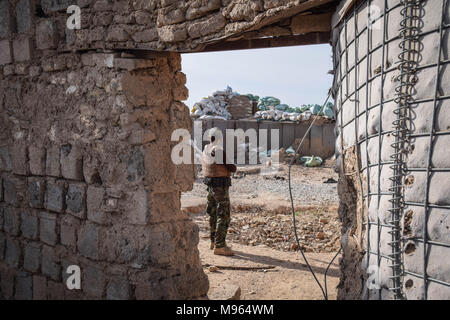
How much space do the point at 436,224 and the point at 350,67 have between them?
0.96 m

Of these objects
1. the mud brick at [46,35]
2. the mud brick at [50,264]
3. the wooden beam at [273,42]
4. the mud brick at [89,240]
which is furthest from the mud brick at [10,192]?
the wooden beam at [273,42]

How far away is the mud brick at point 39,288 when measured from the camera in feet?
12.1

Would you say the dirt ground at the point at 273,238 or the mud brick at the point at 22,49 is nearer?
the mud brick at the point at 22,49

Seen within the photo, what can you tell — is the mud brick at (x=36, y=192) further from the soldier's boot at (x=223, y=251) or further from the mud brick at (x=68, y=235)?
the soldier's boot at (x=223, y=251)

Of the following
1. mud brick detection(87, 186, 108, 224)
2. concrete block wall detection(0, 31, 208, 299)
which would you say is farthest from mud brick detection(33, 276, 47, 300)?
mud brick detection(87, 186, 108, 224)

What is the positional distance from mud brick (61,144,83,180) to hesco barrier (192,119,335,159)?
11244 mm

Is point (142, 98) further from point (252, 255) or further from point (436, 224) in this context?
point (252, 255)

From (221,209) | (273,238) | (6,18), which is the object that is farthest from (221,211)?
(6,18)

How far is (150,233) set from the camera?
3.06 meters

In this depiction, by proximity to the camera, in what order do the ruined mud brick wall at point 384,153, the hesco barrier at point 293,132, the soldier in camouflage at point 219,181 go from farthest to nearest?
1. the hesco barrier at point 293,132
2. the soldier in camouflage at point 219,181
3. the ruined mud brick wall at point 384,153

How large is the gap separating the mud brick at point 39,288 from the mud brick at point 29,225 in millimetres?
371

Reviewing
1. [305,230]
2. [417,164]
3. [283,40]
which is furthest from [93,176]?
[305,230]

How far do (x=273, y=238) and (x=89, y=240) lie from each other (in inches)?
155

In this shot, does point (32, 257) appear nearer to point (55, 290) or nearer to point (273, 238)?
point (55, 290)
